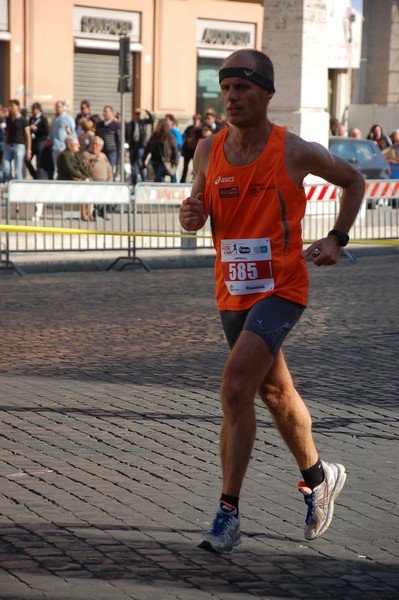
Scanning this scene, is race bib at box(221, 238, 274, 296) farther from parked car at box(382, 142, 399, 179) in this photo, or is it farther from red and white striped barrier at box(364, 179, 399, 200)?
parked car at box(382, 142, 399, 179)

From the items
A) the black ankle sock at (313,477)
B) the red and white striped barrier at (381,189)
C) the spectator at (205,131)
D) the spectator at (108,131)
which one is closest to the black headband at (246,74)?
the black ankle sock at (313,477)

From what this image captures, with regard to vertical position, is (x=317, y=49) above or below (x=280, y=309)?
above

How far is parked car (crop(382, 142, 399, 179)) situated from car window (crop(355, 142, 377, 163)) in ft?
4.51

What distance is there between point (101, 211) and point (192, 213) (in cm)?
1202

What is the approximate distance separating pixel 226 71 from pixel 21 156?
20.7 m

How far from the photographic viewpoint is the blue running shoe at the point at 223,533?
486 cm

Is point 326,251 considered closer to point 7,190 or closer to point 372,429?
point 372,429

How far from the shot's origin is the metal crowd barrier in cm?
1634

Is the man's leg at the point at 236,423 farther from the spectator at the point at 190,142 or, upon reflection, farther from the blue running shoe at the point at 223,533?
the spectator at the point at 190,142

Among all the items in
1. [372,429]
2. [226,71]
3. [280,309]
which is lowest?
[372,429]

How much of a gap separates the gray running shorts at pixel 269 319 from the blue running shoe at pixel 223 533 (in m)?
0.63

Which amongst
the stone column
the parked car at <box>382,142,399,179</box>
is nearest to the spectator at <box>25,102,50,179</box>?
the stone column

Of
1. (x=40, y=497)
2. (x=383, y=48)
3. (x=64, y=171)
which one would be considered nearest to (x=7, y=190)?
(x=64, y=171)

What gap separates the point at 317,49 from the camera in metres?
22.6
